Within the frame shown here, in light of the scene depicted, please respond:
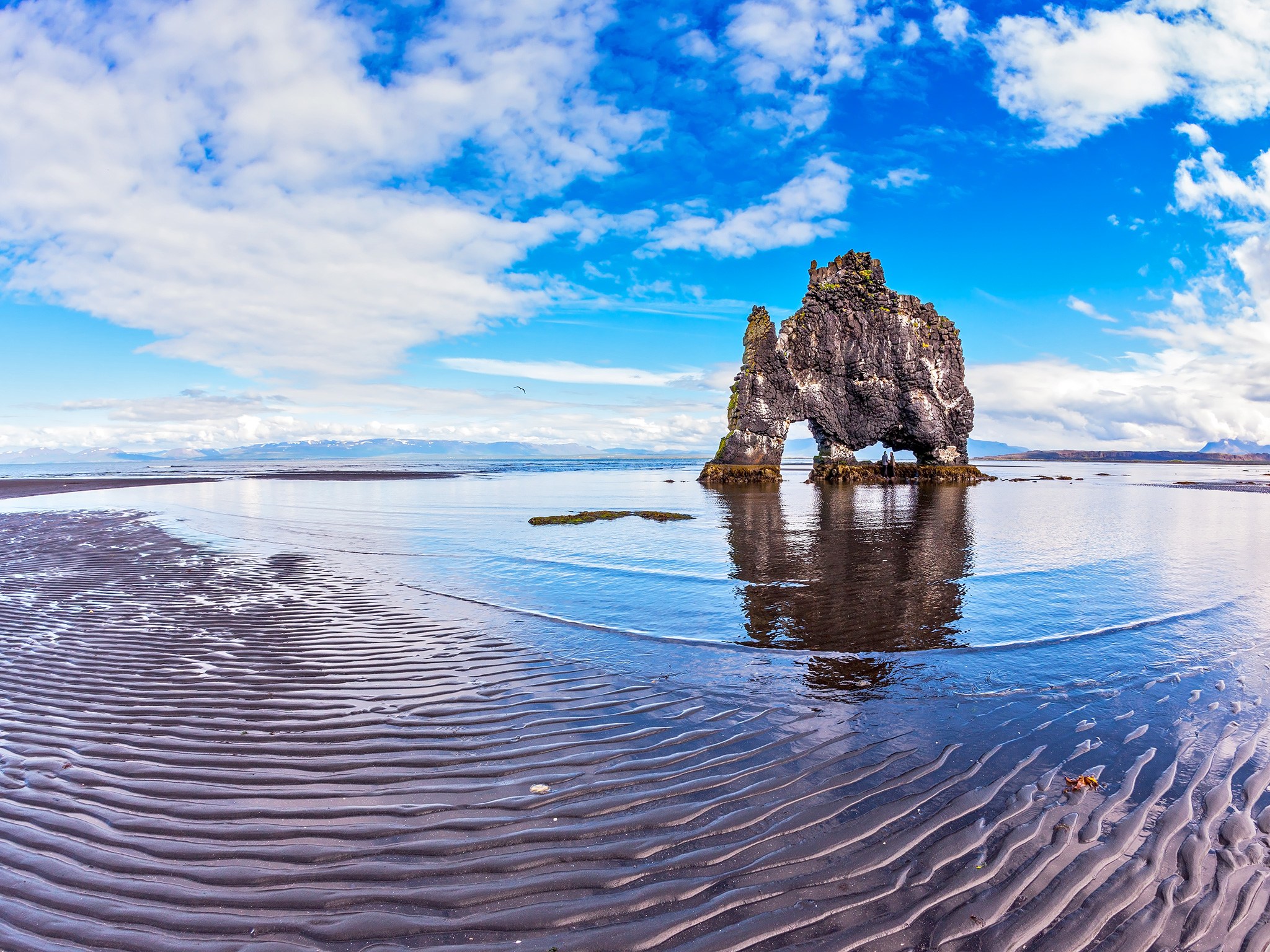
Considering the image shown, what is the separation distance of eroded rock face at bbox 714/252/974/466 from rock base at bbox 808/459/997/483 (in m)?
3.21

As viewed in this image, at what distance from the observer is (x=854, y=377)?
76438mm

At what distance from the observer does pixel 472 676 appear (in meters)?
9.00

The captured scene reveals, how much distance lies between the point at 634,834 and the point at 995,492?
58840mm

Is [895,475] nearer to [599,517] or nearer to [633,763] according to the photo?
[599,517]

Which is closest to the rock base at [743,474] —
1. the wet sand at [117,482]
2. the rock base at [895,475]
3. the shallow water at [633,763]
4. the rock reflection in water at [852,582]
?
the rock base at [895,475]

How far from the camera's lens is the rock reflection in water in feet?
36.2

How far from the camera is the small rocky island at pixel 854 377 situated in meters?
74.6

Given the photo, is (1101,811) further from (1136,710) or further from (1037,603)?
(1037,603)

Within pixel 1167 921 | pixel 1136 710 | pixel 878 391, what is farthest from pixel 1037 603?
pixel 878 391

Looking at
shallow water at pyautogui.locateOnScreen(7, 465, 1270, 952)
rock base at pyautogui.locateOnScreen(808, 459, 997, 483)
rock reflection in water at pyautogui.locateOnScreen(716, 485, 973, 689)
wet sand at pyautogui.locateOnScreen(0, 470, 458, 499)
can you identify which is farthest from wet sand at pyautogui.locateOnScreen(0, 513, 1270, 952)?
rock base at pyautogui.locateOnScreen(808, 459, 997, 483)

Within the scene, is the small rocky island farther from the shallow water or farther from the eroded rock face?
the shallow water

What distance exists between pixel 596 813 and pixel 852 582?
1257cm

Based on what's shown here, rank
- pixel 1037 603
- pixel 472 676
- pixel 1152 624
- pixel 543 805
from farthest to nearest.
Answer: pixel 1037 603 < pixel 1152 624 < pixel 472 676 < pixel 543 805

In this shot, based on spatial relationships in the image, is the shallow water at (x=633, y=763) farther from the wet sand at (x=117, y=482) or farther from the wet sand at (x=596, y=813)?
the wet sand at (x=117, y=482)
